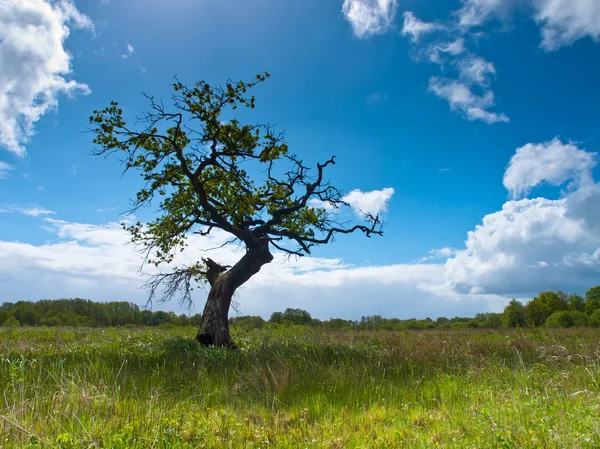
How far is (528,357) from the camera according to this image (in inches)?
508

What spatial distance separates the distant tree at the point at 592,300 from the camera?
2729 inches

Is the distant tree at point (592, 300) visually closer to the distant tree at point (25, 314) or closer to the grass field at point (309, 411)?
the grass field at point (309, 411)

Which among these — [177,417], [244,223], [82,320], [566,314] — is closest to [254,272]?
[244,223]

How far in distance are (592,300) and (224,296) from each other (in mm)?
79738

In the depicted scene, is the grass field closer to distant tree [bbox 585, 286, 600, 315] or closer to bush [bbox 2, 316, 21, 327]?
bush [bbox 2, 316, 21, 327]

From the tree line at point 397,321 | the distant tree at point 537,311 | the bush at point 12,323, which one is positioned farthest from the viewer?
the distant tree at point 537,311

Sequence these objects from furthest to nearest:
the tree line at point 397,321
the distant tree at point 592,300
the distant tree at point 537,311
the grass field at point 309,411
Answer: the distant tree at point 592,300 → the distant tree at point 537,311 → the tree line at point 397,321 → the grass field at point 309,411

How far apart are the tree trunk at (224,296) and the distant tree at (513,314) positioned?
4889 centimetres

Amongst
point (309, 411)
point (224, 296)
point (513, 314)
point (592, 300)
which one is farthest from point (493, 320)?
point (309, 411)

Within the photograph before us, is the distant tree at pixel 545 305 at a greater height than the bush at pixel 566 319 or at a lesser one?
greater

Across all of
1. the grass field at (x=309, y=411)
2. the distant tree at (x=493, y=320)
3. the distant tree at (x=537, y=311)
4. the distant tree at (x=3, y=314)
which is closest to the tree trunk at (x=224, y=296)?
the grass field at (x=309, y=411)

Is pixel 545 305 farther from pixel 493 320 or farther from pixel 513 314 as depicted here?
pixel 513 314

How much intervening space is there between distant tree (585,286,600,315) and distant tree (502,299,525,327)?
1530cm

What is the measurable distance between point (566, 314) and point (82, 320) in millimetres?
63727
